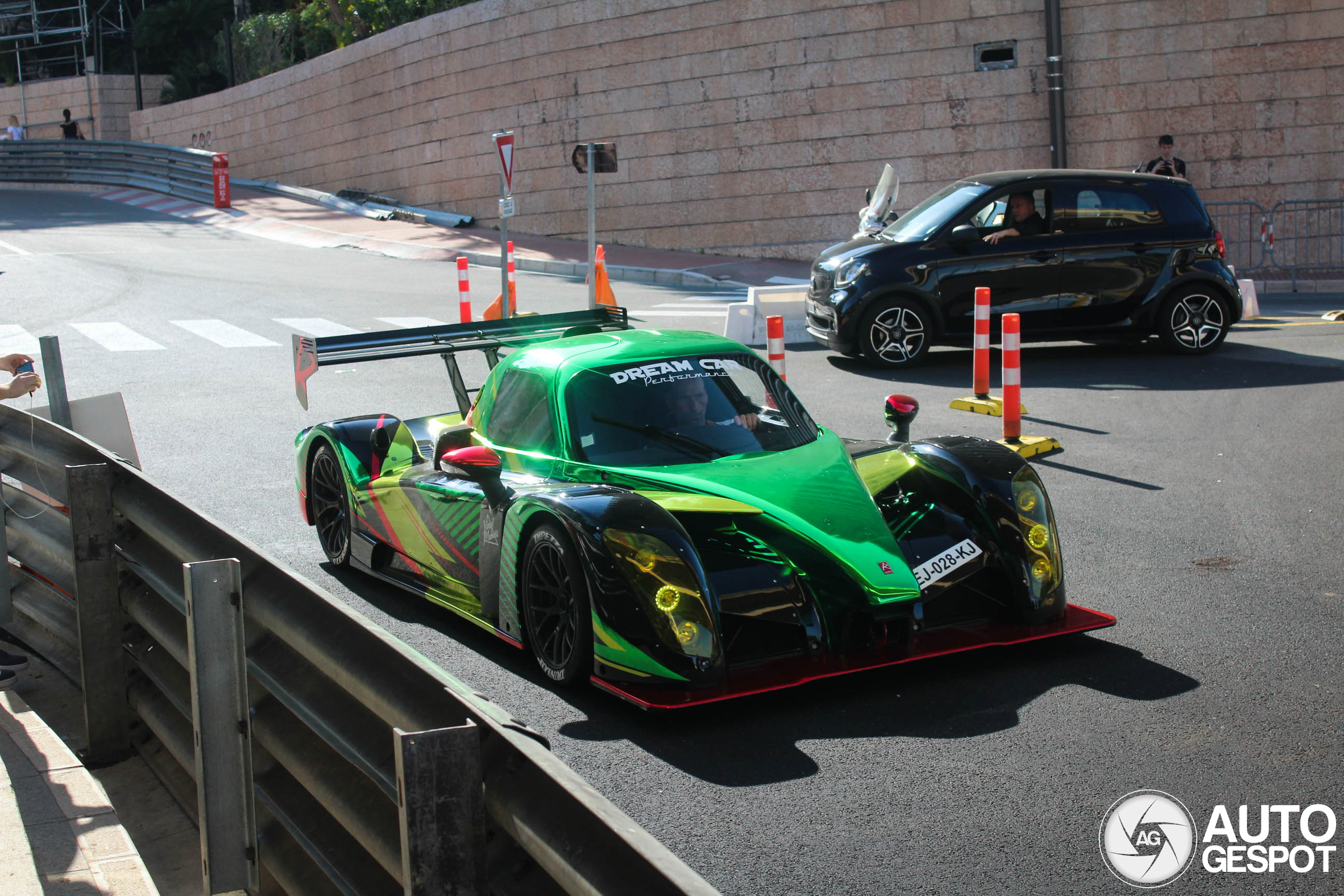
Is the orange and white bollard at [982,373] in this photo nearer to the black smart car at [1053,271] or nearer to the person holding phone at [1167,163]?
the black smart car at [1053,271]

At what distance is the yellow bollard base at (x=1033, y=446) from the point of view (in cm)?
930

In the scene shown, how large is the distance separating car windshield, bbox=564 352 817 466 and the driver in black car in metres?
7.41

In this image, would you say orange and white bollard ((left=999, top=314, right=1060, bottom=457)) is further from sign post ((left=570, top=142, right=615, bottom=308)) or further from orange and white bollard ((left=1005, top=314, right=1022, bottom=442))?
sign post ((left=570, top=142, right=615, bottom=308))

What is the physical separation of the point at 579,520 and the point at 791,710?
108 cm

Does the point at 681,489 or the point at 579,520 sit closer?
the point at 579,520

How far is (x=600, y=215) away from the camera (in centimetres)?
2517

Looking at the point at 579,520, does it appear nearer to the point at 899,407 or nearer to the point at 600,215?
the point at 899,407

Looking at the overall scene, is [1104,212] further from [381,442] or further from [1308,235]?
[381,442]

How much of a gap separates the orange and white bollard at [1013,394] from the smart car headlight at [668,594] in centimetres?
518

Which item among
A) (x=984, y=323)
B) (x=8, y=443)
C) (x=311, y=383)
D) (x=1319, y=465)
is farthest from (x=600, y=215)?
(x=8, y=443)

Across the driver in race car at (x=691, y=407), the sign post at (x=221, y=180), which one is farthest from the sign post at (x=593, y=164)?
the sign post at (x=221, y=180)

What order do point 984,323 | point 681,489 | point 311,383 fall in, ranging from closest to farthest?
point 681,489 → point 984,323 → point 311,383

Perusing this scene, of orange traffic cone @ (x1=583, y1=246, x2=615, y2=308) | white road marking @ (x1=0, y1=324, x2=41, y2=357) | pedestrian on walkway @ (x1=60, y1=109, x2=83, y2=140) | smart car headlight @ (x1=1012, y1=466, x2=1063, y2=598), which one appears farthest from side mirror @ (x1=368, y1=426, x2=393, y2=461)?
pedestrian on walkway @ (x1=60, y1=109, x2=83, y2=140)

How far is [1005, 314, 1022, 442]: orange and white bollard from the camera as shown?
9562mm
